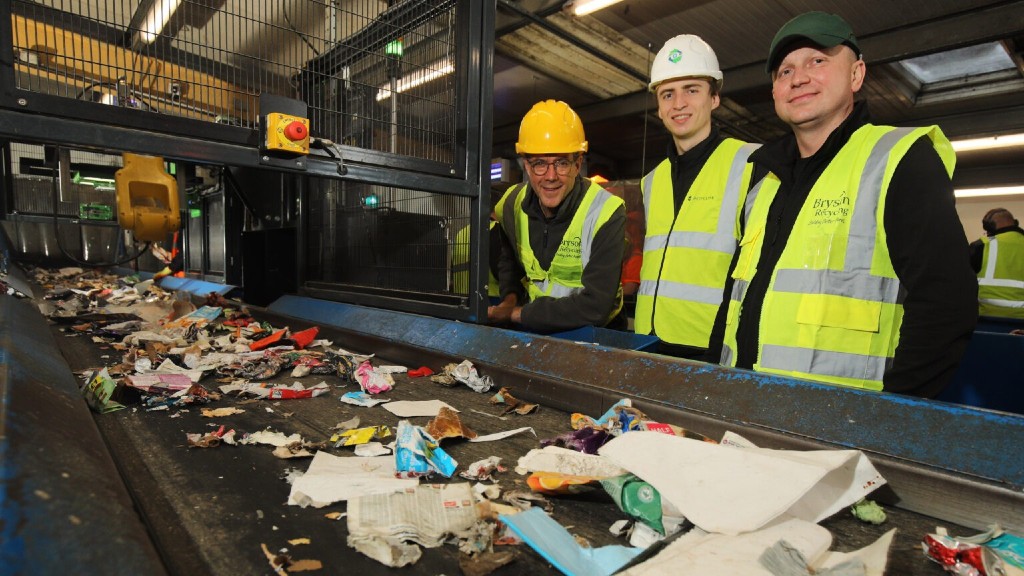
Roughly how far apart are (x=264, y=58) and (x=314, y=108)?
0.30 meters

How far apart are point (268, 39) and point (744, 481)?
7.87 ft

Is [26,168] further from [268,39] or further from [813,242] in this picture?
[813,242]

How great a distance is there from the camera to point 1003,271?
511cm

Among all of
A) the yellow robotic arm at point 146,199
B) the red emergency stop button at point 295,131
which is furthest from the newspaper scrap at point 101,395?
the yellow robotic arm at point 146,199

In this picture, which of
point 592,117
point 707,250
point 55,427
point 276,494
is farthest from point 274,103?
point 592,117

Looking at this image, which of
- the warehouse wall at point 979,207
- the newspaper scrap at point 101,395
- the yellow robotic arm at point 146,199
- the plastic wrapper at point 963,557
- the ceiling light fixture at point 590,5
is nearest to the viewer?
the plastic wrapper at point 963,557

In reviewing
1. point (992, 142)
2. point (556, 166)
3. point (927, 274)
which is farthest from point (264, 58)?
point (992, 142)

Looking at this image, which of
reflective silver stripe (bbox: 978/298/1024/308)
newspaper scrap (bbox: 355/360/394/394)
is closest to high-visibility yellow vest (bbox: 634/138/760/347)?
newspaper scrap (bbox: 355/360/394/394)

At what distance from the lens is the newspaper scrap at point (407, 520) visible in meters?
0.76

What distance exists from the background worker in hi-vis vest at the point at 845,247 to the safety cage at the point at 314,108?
1202 millimetres

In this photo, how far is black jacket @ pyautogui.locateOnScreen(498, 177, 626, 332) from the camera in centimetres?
224

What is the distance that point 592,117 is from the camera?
9.38 meters

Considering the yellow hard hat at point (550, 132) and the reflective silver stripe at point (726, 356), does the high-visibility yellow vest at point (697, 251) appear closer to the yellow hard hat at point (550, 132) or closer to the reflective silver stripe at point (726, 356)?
the reflective silver stripe at point (726, 356)

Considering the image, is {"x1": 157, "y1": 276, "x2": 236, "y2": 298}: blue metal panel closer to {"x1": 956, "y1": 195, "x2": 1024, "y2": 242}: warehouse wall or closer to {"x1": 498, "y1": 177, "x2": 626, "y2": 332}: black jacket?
{"x1": 498, "y1": 177, "x2": 626, "y2": 332}: black jacket
